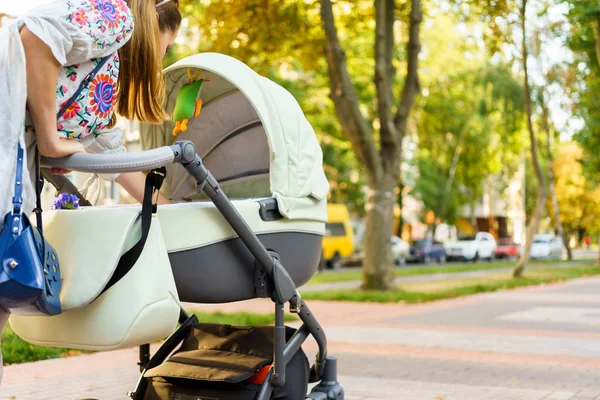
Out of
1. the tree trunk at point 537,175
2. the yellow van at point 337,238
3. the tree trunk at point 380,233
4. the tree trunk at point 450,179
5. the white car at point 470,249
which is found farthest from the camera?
the white car at point 470,249

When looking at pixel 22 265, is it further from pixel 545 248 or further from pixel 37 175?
pixel 545 248

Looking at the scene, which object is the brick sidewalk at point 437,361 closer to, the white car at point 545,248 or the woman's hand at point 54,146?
the woman's hand at point 54,146

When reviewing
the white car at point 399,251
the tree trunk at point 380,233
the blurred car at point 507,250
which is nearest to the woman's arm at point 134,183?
the tree trunk at point 380,233

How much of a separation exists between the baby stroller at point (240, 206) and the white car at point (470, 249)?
4396 centimetres

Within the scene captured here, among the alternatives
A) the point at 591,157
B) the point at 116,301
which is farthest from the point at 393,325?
the point at 591,157

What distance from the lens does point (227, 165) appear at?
15.3 ft

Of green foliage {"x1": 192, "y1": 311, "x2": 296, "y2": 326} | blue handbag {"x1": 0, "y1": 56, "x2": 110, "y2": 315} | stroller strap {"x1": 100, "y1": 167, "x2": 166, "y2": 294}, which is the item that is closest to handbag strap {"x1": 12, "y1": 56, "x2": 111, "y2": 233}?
blue handbag {"x1": 0, "y1": 56, "x2": 110, "y2": 315}

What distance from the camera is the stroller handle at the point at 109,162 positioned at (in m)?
2.97

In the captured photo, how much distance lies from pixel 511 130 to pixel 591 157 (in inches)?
151

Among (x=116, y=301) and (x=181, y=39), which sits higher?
(x=181, y=39)

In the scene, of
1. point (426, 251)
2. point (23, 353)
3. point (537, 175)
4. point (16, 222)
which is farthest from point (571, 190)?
point (16, 222)

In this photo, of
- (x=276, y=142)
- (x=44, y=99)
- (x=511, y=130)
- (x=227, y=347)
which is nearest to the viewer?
(x=44, y=99)

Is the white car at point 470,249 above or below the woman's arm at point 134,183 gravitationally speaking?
below

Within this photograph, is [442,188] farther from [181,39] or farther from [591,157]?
[181,39]
